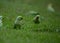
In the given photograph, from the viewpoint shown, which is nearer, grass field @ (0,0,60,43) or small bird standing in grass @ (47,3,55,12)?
grass field @ (0,0,60,43)

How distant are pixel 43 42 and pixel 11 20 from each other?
3.26 metres

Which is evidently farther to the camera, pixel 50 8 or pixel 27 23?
pixel 50 8

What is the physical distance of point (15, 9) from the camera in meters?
→ 13.5

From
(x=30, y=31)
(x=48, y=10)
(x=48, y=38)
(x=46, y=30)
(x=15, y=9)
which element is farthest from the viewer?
(x=48, y=10)

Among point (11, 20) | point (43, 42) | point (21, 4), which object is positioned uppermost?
point (21, 4)

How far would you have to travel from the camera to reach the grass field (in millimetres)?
8334

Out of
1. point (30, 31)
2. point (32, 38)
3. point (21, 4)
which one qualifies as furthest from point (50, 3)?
point (32, 38)

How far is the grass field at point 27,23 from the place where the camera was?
833 centimetres

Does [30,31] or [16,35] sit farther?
[30,31]

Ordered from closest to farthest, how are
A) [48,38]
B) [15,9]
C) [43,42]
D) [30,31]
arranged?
[43,42] → [48,38] → [30,31] → [15,9]

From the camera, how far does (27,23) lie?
10.8 meters

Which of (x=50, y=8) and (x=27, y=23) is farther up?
(x=50, y=8)

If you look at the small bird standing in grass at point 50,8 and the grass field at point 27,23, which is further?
the small bird standing in grass at point 50,8

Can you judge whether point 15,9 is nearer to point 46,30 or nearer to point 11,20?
point 11,20
